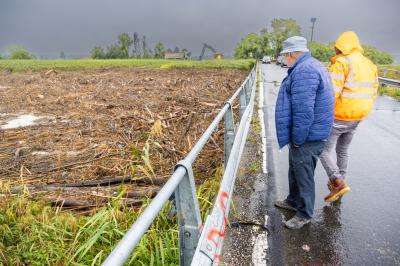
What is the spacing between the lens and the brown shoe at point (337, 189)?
4.37 metres

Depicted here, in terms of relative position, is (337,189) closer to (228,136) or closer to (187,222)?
(228,136)

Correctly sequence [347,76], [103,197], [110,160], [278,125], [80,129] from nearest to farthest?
[278,125] < [347,76] < [103,197] < [110,160] < [80,129]

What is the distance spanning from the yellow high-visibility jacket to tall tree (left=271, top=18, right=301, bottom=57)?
123 metres

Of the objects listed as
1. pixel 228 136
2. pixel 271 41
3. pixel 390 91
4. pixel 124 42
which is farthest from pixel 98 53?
pixel 228 136

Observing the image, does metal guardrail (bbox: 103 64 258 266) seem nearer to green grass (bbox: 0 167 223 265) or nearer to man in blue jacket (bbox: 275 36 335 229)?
green grass (bbox: 0 167 223 265)

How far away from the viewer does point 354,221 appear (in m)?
4.03

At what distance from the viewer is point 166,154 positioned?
5934 millimetres

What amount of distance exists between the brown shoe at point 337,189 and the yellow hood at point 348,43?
1.69 m

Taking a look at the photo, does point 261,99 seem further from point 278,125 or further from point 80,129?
point 278,125

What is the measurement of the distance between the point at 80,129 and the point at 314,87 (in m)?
5.96

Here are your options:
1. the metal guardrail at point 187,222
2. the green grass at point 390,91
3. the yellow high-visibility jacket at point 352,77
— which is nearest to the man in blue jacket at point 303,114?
the yellow high-visibility jacket at point 352,77

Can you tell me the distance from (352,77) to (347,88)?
0.15 metres

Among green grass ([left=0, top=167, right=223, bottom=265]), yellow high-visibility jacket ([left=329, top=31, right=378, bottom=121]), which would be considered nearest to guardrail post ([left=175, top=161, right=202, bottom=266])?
green grass ([left=0, top=167, right=223, bottom=265])

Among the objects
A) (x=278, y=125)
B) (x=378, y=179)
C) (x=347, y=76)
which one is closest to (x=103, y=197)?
(x=278, y=125)
